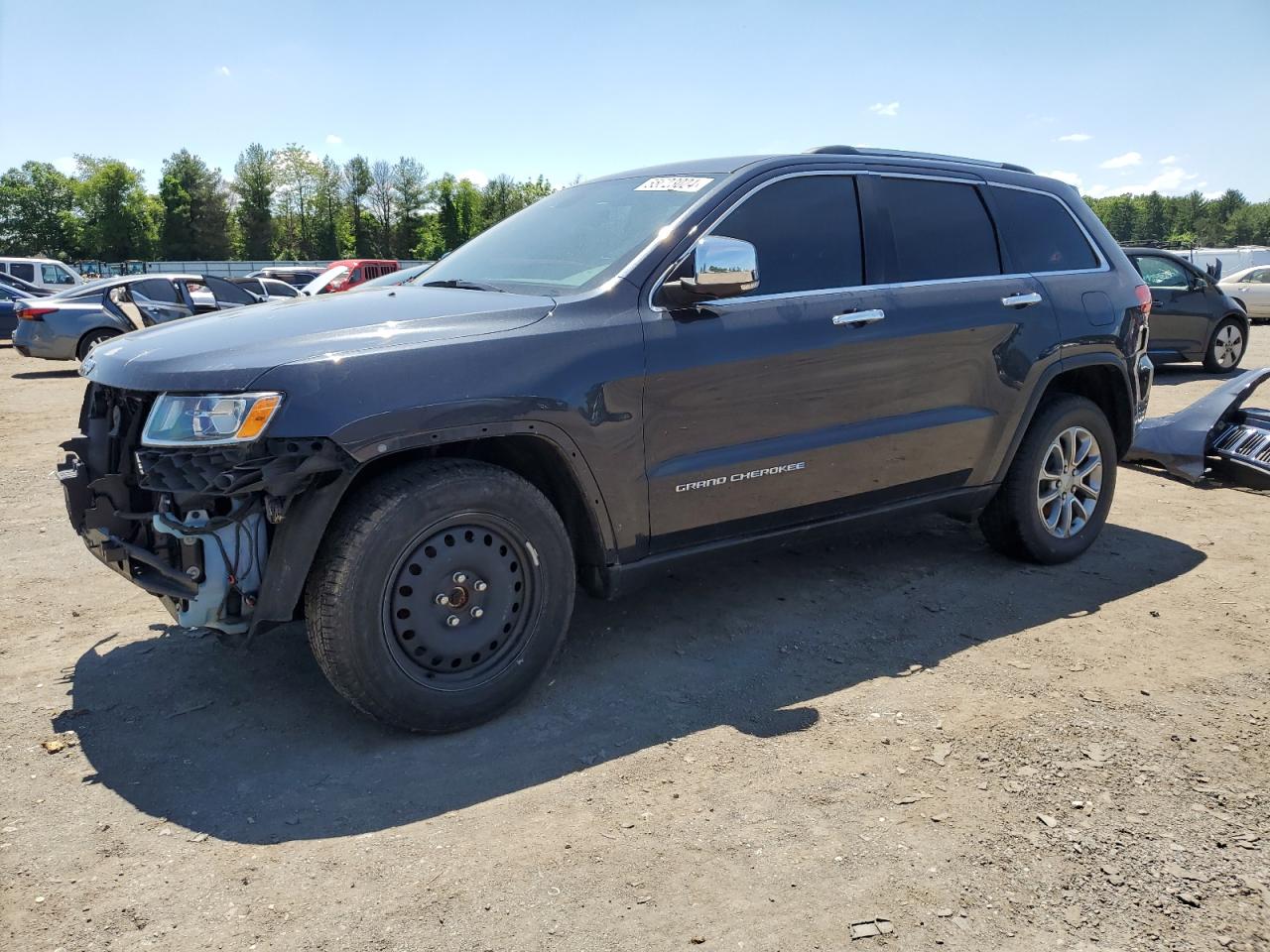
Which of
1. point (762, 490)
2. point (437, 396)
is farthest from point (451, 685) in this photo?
point (762, 490)

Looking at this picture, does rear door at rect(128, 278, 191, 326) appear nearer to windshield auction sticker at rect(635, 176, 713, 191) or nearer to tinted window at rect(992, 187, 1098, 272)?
windshield auction sticker at rect(635, 176, 713, 191)

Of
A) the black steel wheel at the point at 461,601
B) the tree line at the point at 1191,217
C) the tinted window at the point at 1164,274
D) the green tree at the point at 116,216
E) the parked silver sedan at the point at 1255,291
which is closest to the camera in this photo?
the black steel wheel at the point at 461,601

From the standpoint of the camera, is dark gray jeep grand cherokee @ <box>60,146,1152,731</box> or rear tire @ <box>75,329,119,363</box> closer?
dark gray jeep grand cherokee @ <box>60,146,1152,731</box>

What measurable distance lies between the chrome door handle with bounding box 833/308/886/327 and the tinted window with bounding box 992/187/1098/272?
1.10 meters

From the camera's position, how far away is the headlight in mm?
2914

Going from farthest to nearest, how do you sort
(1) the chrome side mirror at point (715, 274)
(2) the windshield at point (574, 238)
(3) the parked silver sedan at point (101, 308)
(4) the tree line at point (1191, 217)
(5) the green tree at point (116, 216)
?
(4) the tree line at point (1191, 217) < (5) the green tree at point (116, 216) < (3) the parked silver sedan at point (101, 308) < (2) the windshield at point (574, 238) < (1) the chrome side mirror at point (715, 274)

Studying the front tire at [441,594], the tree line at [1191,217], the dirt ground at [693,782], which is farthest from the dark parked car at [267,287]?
the tree line at [1191,217]

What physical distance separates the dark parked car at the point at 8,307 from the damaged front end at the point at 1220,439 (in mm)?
20894

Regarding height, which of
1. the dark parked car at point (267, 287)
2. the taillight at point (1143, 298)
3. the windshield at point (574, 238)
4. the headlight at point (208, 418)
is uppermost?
the dark parked car at point (267, 287)

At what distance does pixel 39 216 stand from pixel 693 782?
378 ft

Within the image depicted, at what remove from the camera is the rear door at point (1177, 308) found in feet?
43.5

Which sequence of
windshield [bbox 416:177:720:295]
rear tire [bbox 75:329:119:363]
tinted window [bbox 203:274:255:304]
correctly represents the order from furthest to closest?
1. tinted window [bbox 203:274:255:304]
2. rear tire [bbox 75:329:119:363]
3. windshield [bbox 416:177:720:295]

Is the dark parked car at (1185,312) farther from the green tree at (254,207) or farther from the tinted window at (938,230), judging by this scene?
the green tree at (254,207)

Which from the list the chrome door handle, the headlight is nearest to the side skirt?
the chrome door handle
